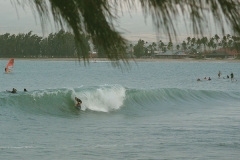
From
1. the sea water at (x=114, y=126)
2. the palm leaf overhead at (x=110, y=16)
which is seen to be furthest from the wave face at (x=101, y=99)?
the palm leaf overhead at (x=110, y=16)

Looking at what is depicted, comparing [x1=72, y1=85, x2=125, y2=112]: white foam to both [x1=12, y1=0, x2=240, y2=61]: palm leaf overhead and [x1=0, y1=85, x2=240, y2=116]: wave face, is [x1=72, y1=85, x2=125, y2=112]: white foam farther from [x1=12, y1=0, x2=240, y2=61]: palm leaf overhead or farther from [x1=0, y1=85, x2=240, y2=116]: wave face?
[x1=12, y1=0, x2=240, y2=61]: palm leaf overhead

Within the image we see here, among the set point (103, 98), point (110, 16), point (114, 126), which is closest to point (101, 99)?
point (103, 98)

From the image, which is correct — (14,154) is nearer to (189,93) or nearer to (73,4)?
(73,4)

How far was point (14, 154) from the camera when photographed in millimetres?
18438

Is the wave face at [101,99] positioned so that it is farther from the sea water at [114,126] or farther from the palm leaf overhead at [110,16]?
the palm leaf overhead at [110,16]

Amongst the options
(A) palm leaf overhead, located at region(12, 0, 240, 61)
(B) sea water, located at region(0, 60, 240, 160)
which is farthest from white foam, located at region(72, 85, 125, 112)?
(A) palm leaf overhead, located at region(12, 0, 240, 61)

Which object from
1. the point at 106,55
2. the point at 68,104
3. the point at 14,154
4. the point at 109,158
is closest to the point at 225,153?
the point at 109,158

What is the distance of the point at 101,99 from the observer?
4062 centimetres

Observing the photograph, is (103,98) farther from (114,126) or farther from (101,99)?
(114,126)

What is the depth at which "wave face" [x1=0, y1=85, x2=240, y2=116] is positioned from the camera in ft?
120

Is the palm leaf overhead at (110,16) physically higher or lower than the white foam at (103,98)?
higher

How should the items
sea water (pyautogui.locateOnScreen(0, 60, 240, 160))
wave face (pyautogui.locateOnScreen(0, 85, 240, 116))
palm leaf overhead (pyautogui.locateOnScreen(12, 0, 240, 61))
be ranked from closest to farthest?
1. palm leaf overhead (pyautogui.locateOnScreen(12, 0, 240, 61))
2. sea water (pyautogui.locateOnScreen(0, 60, 240, 160))
3. wave face (pyautogui.locateOnScreen(0, 85, 240, 116))

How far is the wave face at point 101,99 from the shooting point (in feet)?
120

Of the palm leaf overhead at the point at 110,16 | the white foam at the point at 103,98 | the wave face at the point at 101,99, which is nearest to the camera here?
the palm leaf overhead at the point at 110,16
